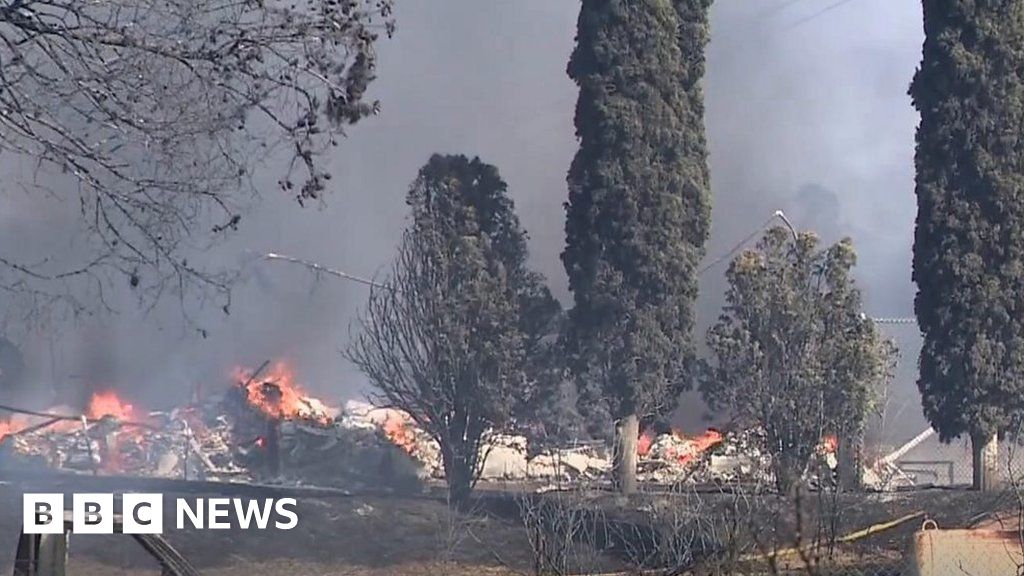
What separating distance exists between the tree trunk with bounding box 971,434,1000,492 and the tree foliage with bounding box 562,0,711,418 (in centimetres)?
434

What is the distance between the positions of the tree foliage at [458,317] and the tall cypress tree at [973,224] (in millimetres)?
5732

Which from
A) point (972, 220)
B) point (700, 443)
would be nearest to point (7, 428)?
point (700, 443)

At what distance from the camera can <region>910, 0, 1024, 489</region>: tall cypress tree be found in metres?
20.1

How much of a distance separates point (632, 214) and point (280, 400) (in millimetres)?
11480

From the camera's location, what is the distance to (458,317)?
20.4 meters

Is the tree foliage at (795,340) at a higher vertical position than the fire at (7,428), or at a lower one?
higher

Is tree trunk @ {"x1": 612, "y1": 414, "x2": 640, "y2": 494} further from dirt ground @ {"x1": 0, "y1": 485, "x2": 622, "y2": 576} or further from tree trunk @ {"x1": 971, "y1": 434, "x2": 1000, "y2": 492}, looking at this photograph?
tree trunk @ {"x1": 971, "y1": 434, "x2": 1000, "y2": 492}

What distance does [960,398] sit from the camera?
66.5ft

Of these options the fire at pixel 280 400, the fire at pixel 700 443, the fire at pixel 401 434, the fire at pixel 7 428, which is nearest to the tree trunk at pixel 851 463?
the fire at pixel 700 443

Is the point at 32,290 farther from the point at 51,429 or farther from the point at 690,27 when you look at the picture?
the point at 51,429

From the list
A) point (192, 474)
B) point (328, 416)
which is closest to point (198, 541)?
point (192, 474)

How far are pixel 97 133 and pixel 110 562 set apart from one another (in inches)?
385

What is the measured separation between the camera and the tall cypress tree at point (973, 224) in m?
20.1

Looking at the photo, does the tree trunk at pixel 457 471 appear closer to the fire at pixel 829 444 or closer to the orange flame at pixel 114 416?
the fire at pixel 829 444
